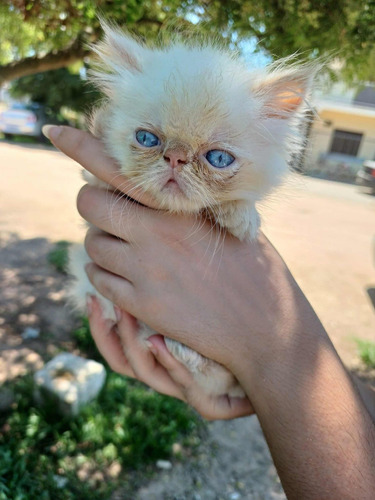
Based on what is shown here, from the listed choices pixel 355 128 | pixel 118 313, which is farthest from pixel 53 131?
pixel 355 128

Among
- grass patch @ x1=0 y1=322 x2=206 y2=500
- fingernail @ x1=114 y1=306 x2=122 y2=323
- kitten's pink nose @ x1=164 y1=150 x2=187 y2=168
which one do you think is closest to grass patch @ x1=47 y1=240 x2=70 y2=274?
grass patch @ x1=0 y1=322 x2=206 y2=500

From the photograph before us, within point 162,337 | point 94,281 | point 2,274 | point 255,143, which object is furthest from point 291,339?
point 2,274

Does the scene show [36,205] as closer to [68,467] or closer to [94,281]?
[68,467]

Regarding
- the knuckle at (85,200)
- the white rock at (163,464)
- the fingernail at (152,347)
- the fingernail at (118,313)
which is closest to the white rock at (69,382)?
the white rock at (163,464)

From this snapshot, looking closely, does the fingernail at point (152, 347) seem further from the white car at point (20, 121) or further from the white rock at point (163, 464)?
the white car at point (20, 121)

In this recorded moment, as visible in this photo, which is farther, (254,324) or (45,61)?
(45,61)

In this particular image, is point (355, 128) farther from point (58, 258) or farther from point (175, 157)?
point (175, 157)
